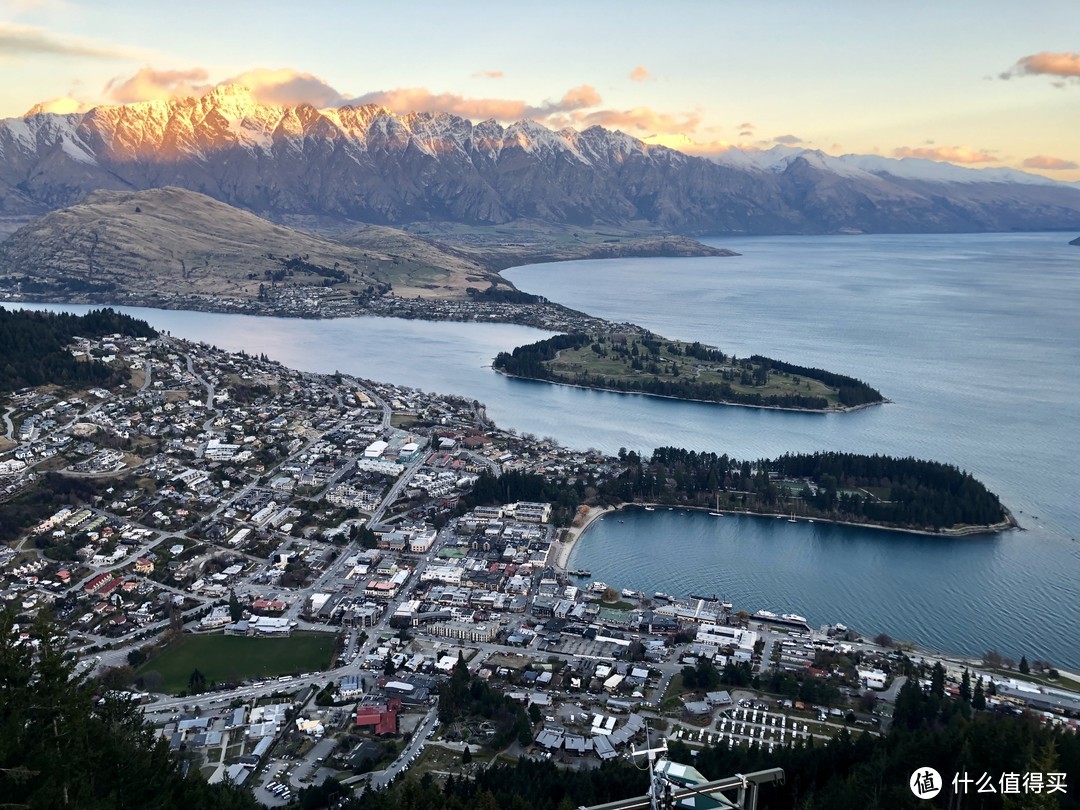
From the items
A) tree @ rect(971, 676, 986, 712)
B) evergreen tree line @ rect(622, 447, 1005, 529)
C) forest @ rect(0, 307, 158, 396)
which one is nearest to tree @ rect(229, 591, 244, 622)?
evergreen tree line @ rect(622, 447, 1005, 529)

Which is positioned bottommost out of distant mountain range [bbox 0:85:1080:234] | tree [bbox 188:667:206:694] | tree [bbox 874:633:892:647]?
tree [bbox 188:667:206:694]

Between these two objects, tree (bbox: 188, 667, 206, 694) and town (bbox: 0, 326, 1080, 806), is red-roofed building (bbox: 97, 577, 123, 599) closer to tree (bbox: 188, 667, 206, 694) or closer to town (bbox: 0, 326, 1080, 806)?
town (bbox: 0, 326, 1080, 806)

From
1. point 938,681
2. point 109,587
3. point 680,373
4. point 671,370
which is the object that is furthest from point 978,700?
point 671,370

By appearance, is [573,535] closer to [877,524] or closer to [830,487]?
[830,487]

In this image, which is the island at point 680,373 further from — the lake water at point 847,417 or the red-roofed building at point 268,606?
the red-roofed building at point 268,606

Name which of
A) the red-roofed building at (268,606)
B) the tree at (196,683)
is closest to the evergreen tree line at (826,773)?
the tree at (196,683)
